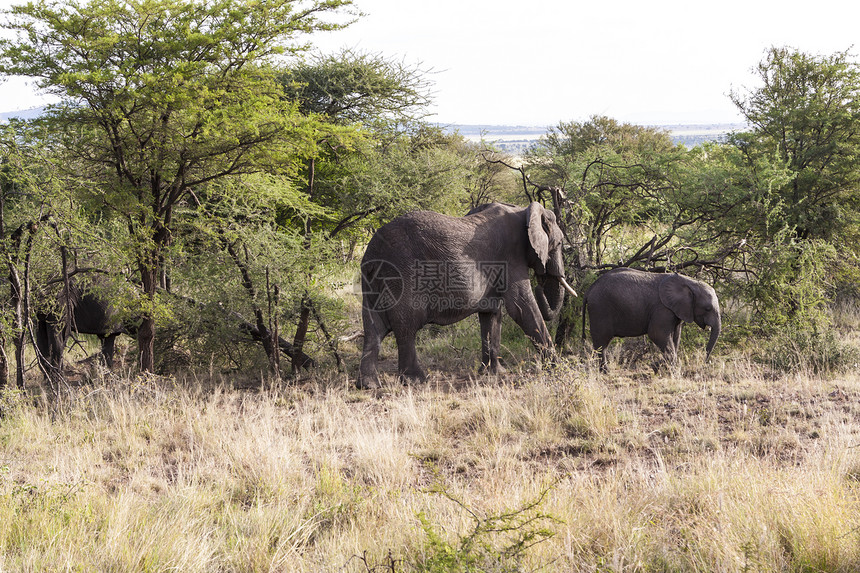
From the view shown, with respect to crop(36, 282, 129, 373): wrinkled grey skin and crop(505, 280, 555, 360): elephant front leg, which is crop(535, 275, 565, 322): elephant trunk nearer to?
crop(505, 280, 555, 360): elephant front leg

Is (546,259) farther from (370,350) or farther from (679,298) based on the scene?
(370,350)

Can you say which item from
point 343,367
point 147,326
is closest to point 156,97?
point 147,326

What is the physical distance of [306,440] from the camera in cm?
677

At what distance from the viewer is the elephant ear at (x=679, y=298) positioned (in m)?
9.20

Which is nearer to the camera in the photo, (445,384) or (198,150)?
(198,150)

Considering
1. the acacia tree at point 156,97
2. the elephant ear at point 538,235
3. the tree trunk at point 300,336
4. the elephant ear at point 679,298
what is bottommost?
the tree trunk at point 300,336

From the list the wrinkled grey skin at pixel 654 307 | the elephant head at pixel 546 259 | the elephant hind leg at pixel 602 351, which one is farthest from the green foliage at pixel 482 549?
the elephant head at pixel 546 259

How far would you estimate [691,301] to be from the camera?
30.4ft

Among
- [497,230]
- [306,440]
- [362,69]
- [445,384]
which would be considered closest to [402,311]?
[445,384]

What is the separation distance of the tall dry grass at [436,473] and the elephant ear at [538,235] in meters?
1.82

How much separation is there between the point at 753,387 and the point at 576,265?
12.9ft

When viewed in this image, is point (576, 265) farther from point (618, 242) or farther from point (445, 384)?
point (445, 384)

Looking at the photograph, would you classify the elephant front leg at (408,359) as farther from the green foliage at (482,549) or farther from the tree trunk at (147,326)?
the green foliage at (482,549)

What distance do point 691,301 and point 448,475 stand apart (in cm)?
493
